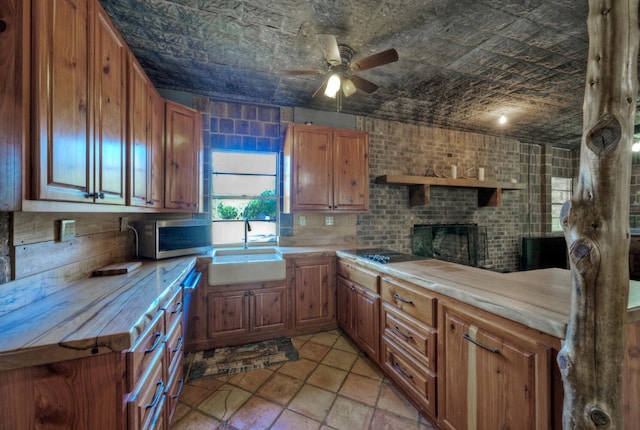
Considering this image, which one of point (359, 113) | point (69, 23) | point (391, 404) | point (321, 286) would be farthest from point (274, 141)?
point (391, 404)

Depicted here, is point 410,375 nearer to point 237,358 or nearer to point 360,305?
point 360,305

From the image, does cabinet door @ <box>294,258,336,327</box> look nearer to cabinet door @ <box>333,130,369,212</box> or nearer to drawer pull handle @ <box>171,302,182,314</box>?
cabinet door @ <box>333,130,369,212</box>

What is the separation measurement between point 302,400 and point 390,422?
618 millimetres

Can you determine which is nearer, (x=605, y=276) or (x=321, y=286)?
(x=605, y=276)

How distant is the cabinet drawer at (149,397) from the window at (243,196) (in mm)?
1939

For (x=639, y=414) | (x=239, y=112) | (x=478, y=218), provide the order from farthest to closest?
(x=478, y=218) < (x=239, y=112) < (x=639, y=414)

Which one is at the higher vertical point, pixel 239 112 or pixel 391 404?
pixel 239 112

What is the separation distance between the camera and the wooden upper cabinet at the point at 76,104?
0.90m

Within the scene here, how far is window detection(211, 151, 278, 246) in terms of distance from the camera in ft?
10.2

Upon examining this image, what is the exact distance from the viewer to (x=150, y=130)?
202 centimetres

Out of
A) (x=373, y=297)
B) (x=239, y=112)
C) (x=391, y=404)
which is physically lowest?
(x=391, y=404)

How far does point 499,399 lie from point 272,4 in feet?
8.60

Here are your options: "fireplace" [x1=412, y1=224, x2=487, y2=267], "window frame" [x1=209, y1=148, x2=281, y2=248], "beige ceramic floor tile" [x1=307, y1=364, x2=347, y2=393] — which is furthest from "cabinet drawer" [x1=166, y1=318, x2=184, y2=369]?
"fireplace" [x1=412, y1=224, x2=487, y2=267]

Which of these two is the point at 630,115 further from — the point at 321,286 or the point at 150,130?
the point at 150,130
